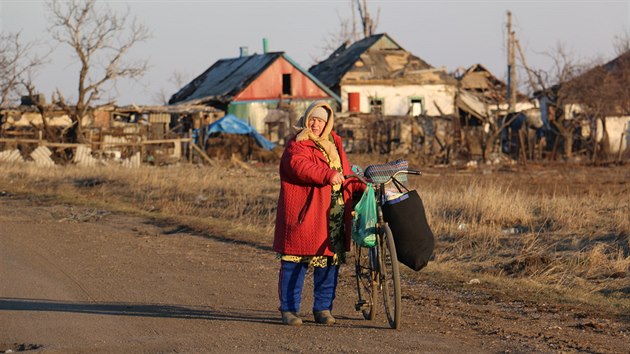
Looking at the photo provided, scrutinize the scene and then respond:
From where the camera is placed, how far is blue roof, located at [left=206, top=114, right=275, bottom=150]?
40812mm

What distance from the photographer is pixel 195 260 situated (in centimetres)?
1202

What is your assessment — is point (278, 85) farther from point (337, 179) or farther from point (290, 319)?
point (337, 179)

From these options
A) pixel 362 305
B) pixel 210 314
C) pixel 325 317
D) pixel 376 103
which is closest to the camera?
pixel 325 317

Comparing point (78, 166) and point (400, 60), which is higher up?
point (400, 60)

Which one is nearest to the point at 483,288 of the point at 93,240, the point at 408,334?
the point at 408,334

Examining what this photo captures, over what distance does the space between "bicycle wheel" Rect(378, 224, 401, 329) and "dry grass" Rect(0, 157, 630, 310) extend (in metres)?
2.59

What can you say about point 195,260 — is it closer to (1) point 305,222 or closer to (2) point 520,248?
(2) point 520,248

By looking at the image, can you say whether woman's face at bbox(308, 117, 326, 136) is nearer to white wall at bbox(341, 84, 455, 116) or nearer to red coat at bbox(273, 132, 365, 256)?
red coat at bbox(273, 132, 365, 256)

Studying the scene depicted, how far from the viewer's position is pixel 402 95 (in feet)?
172

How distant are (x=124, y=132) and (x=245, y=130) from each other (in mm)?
5420

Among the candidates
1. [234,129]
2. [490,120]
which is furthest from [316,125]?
[490,120]

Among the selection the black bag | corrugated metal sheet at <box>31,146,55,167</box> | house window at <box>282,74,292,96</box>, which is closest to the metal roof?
house window at <box>282,74,292,96</box>

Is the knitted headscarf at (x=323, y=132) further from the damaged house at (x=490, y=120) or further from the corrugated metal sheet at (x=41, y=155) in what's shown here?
the damaged house at (x=490, y=120)

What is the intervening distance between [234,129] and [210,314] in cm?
3305
